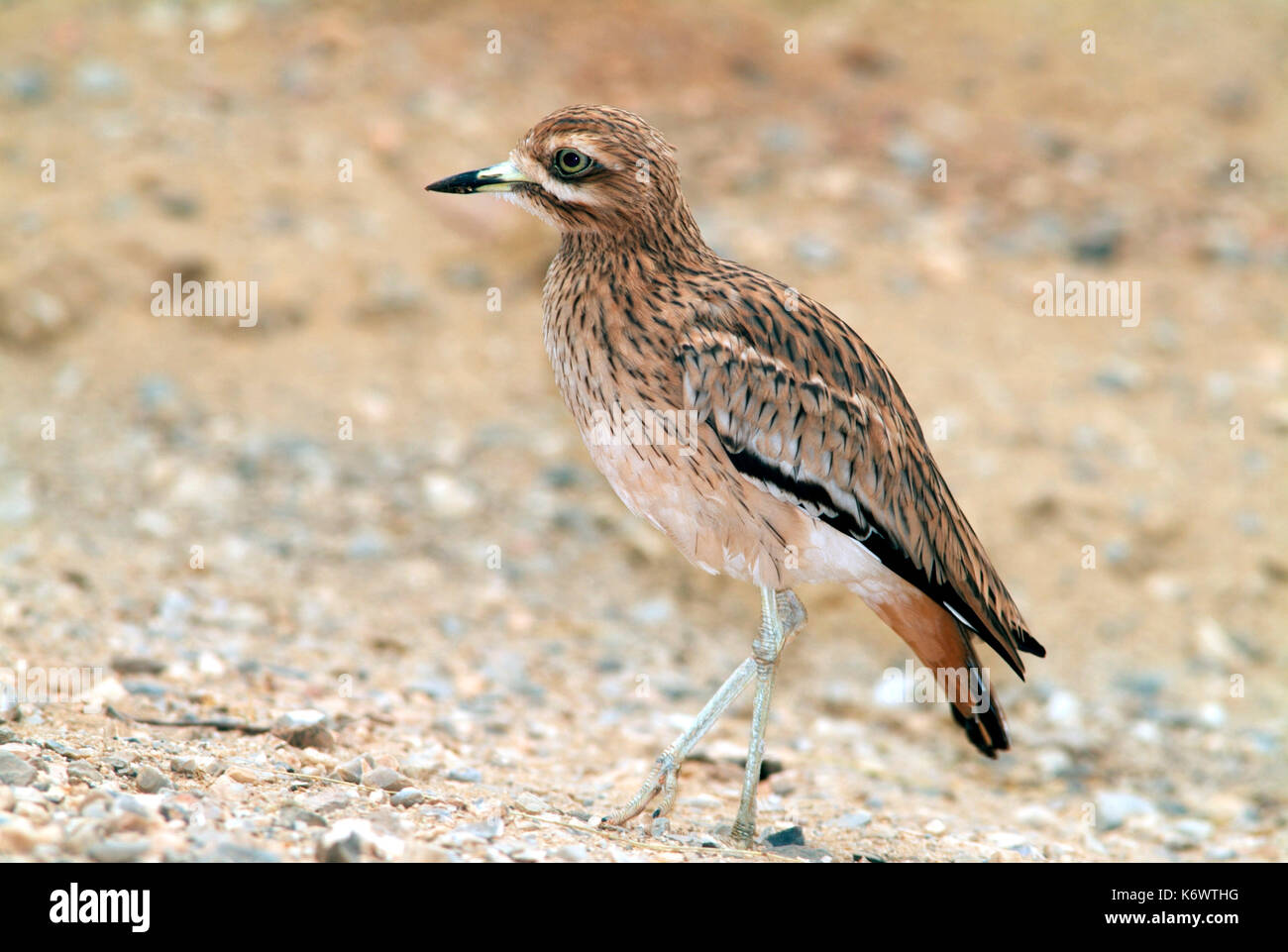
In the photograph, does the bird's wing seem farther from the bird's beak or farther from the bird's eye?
the bird's beak

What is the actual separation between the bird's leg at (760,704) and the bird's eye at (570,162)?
56.9 inches

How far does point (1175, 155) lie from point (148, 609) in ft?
26.0

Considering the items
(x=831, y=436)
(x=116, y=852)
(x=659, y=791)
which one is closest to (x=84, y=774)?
(x=116, y=852)

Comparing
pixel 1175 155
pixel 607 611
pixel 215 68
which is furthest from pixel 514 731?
pixel 1175 155

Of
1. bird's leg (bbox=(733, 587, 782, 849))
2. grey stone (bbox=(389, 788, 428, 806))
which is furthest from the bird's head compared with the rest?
grey stone (bbox=(389, 788, 428, 806))

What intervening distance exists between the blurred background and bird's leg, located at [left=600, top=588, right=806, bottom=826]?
164mm

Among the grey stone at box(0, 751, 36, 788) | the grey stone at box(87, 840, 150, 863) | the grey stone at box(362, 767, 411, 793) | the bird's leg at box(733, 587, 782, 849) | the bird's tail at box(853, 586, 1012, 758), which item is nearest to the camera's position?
the grey stone at box(87, 840, 150, 863)

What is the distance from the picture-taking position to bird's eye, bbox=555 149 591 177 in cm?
426

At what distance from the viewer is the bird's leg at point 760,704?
4242mm

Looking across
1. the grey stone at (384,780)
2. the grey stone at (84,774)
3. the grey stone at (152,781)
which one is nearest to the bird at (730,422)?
the grey stone at (384,780)

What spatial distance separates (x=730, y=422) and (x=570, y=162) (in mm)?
973

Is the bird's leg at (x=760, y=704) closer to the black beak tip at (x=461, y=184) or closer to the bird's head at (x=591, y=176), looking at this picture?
the bird's head at (x=591, y=176)

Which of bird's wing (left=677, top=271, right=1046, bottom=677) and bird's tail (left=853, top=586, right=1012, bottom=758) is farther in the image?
bird's tail (left=853, top=586, right=1012, bottom=758)

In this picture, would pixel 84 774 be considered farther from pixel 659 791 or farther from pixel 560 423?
pixel 560 423
